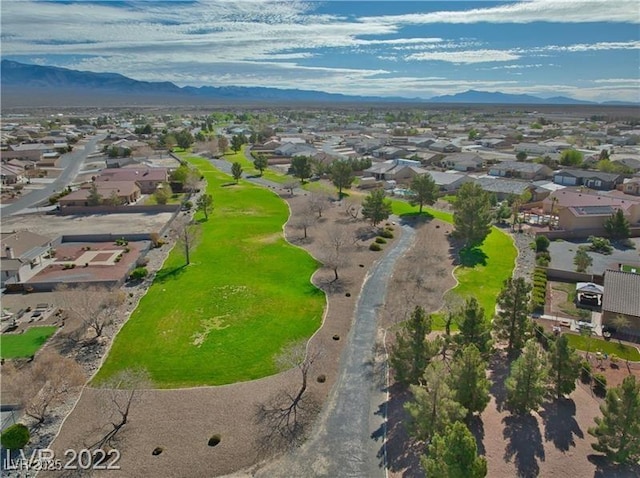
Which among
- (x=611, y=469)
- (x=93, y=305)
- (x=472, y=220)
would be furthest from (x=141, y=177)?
(x=611, y=469)

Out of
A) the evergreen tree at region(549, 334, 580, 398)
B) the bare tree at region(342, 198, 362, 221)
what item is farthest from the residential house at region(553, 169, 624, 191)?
the evergreen tree at region(549, 334, 580, 398)

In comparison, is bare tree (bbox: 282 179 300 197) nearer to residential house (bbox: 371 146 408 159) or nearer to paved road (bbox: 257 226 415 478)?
residential house (bbox: 371 146 408 159)

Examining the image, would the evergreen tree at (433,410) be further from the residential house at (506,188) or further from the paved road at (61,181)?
the paved road at (61,181)

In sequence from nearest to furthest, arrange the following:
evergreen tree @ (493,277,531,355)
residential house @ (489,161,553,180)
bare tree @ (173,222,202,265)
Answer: evergreen tree @ (493,277,531,355) → bare tree @ (173,222,202,265) → residential house @ (489,161,553,180)

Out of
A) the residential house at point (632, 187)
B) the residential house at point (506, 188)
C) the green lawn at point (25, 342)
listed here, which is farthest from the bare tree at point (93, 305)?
the residential house at point (632, 187)

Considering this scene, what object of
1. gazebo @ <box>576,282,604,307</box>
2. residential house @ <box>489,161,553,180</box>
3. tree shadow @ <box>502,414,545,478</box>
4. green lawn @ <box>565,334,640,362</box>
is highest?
residential house @ <box>489,161,553,180</box>

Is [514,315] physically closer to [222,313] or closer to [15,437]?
[222,313]

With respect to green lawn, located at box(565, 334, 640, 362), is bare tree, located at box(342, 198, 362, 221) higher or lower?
lower
